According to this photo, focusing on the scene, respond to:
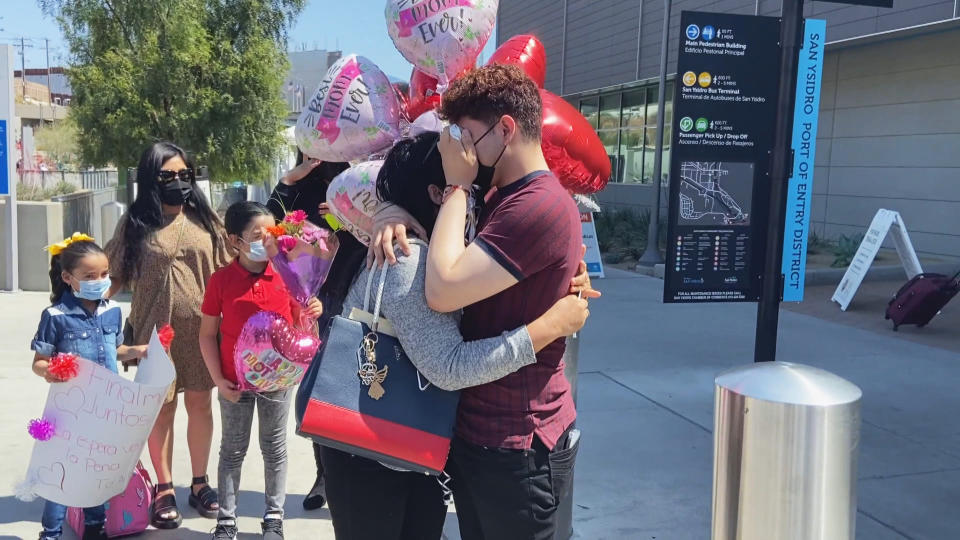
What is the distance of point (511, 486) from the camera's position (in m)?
2.00

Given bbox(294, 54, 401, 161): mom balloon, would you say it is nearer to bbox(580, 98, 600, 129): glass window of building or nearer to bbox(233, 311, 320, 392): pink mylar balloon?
bbox(233, 311, 320, 392): pink mylar balloon

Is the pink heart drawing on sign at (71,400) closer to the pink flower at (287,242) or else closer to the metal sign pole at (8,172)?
the pink flower at (287,242)

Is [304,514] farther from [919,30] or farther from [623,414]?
[919,30]

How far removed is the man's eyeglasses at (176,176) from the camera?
11.6 feet

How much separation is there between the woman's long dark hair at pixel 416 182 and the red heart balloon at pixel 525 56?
2.44 ft

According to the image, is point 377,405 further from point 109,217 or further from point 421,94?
point 109,217

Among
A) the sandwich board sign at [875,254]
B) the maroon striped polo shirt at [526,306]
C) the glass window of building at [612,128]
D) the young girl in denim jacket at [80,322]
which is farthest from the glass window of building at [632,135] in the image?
the maroon striped polo shirt at [526,306]

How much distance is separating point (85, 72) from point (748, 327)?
10345mm

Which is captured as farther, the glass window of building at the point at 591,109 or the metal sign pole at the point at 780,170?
the glass window of building at the point at 591,109

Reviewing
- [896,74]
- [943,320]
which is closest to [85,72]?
[943,320]

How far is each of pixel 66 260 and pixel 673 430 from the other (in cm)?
366

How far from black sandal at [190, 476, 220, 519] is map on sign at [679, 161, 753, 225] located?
Answer: 11.9 feet

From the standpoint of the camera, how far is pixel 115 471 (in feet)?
10.4

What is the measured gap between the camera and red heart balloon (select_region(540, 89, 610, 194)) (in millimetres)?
2443
